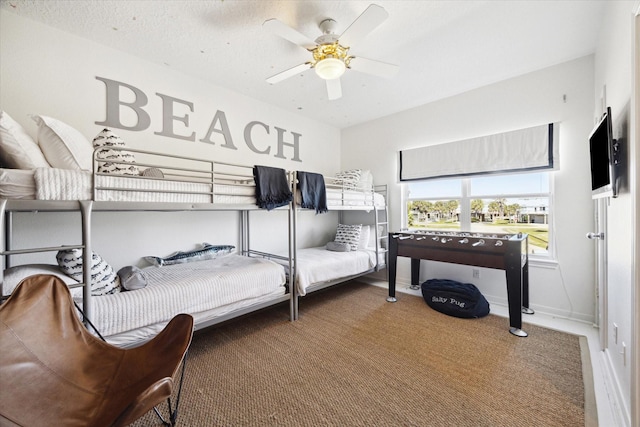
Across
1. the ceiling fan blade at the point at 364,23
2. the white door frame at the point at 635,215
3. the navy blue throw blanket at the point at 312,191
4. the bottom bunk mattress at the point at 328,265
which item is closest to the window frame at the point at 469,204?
the bottom bunk mattress at the point at 328,265

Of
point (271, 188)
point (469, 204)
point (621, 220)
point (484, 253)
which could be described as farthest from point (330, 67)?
point (469, 204)

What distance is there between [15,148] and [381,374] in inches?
101

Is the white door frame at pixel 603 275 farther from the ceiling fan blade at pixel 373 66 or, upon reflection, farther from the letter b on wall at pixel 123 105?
the letter b on wall at pixel 123 105

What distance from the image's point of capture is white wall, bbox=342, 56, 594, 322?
2516 millimetres

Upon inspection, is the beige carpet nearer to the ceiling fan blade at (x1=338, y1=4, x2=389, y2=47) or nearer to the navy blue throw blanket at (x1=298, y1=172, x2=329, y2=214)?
the navy blue throw blanket at (x1=298, y1=172, x2=329, y2=214)

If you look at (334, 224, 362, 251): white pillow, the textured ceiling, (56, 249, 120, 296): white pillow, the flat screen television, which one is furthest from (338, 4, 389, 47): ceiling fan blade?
(334, 224, 362, 251): white pillow

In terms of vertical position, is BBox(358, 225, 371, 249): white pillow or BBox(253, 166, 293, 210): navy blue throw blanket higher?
BBox(253, 166, 293, 210): navy blue throw blanket

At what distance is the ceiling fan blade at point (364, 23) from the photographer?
1.55 m

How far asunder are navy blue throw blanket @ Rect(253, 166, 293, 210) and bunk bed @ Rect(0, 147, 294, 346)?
7 centimetres

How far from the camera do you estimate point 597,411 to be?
1424mm

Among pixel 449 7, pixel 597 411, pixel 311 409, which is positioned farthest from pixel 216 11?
pixel 597 411

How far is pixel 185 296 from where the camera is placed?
1841 mm

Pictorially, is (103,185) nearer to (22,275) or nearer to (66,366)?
(22,275)

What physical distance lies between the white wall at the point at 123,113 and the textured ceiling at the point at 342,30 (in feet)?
0.46
